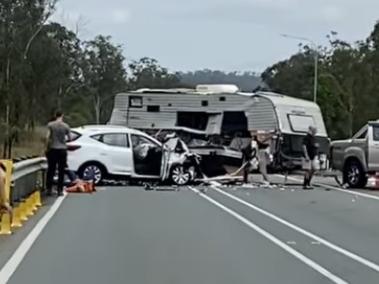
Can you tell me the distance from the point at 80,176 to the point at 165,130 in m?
8.03

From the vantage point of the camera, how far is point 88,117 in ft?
291

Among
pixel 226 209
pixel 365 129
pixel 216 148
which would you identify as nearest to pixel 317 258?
pixel 226 209

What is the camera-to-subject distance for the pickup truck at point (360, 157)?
28.5 meters

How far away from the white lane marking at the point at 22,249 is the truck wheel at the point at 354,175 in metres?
12.3

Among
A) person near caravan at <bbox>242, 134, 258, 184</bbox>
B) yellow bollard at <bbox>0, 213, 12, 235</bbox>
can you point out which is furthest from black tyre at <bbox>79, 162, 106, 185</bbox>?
yellow bollard at <bbox>0, 213, 12, 235</bbox>

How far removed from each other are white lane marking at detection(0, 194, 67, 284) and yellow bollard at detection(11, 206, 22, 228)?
0.32m

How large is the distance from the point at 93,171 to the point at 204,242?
12.7 meters

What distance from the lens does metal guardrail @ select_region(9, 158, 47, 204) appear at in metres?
18.3

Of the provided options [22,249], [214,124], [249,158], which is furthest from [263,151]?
[22,249]

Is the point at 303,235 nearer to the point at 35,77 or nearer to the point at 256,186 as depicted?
the point at 256,186

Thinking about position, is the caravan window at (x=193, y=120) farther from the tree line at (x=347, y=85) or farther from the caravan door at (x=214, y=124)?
the tree line at (x=347, y=85)

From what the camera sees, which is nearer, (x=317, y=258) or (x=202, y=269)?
(x=202, y=269)

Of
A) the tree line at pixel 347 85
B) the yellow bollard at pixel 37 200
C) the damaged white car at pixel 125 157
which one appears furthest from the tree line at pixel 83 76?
the yellow bollard at pixel 37 200

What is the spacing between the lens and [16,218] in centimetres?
1681
